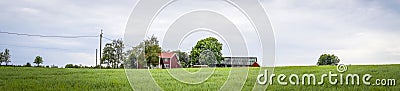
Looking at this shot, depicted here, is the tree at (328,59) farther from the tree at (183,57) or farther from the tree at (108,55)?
the tree at (108,55)

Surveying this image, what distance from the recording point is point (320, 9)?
11938 millimetres

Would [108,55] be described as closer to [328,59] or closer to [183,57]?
[183,57]

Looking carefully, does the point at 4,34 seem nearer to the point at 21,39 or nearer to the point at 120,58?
the point at 21,39

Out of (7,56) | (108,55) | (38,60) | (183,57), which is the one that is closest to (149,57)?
(183,57)

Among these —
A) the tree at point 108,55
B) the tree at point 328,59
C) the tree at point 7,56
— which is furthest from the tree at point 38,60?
the tree at point 328,59

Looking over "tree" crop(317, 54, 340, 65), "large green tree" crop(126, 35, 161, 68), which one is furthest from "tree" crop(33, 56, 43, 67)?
"tree" crop(317, 54, 340, 65)

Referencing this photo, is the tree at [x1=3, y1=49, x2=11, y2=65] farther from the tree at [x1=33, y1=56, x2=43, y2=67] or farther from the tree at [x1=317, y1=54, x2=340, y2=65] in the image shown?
the tree at [x1=317, y1=54, x2=340, y2=65]

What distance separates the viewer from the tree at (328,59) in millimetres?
13891

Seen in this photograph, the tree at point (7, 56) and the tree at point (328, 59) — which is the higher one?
the tree at point (7, 56)

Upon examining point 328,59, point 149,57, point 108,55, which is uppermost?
point 108,55

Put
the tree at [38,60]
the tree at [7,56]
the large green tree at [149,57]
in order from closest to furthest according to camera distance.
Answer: the tree at [7,56]
the tree at [38,60]
the large green tree at [149,57]

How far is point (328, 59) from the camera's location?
14523 mm

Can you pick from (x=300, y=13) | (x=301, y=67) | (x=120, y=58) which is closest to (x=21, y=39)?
(x=120, y=58)

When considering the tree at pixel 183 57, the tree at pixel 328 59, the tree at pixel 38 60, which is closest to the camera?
the tree at pixel 38 60
